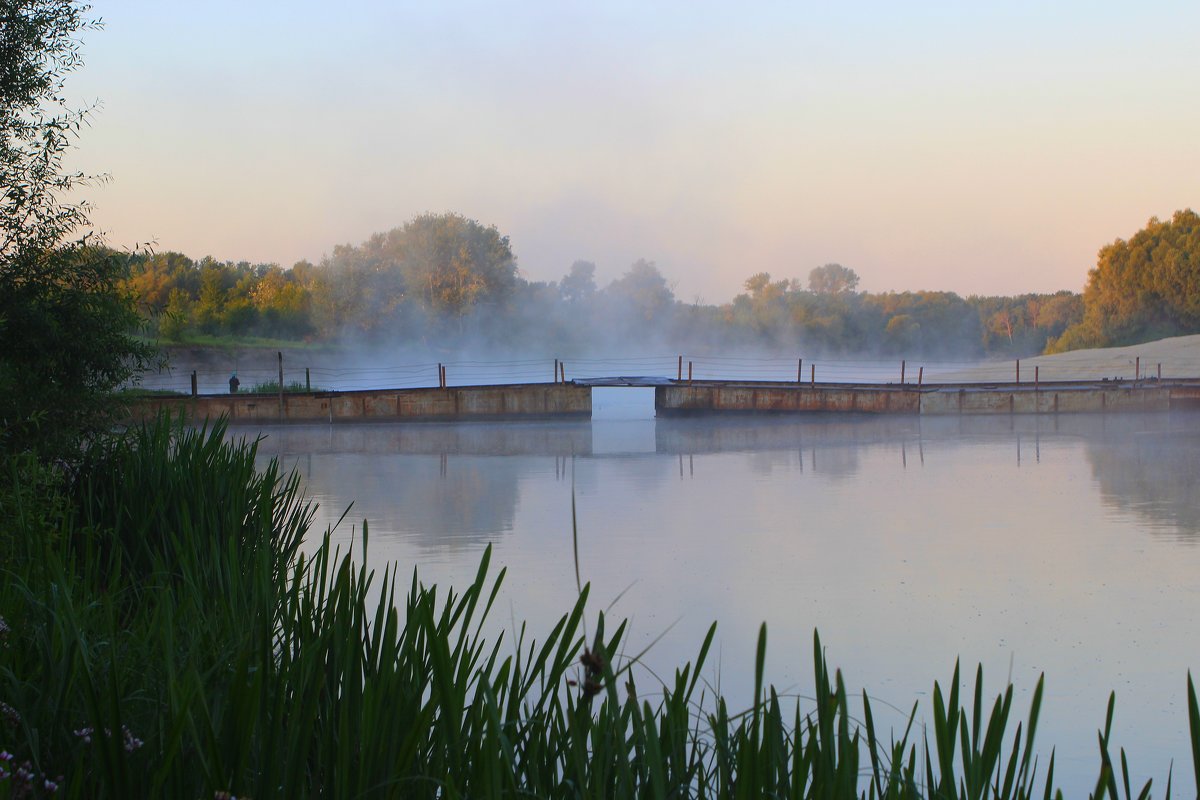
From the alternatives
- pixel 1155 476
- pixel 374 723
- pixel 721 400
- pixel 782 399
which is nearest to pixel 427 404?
pixel 721 400

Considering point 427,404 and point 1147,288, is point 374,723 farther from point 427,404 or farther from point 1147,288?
point 1147,288

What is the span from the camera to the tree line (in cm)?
4594

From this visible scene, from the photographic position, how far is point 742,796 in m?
1.45

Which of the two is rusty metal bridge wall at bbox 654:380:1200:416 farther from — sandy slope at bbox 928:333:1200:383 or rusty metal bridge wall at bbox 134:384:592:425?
sandy slope at bbox 928:333:1200:383

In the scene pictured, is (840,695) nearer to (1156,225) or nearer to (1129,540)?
(1129,540)

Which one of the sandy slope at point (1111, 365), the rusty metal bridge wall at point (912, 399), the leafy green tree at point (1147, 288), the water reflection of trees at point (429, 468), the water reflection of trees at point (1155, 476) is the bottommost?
the water reflection of trees at point (429, 468)

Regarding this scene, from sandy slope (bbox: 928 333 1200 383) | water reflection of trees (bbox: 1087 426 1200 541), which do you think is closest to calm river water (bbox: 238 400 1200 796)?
water reflection of trees (bbox: 1087 426 1200 541)

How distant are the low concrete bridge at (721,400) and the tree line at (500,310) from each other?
1229cm

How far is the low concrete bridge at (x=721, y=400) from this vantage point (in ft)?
65.4

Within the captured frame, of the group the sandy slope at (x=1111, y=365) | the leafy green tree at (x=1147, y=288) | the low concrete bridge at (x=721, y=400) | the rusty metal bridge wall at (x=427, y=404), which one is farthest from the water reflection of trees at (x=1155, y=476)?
the leafy green tree at (x=1147, y=288)

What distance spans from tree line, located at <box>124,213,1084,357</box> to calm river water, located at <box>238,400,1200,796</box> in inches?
Answer: 881

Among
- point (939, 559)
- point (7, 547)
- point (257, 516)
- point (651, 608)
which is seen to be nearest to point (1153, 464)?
point (939, 559)

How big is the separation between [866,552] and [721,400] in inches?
553

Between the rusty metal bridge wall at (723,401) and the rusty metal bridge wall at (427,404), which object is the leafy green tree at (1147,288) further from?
the rusty metal bridge wall at (427,404)
